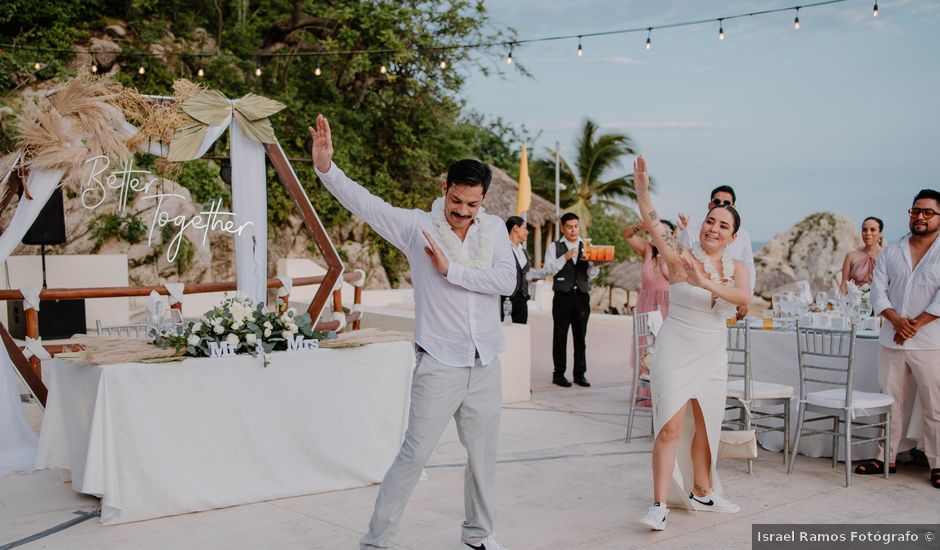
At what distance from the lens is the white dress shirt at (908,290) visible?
5586 millimetres

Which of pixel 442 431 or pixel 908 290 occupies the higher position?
pixel 908 290

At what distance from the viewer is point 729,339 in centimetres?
673

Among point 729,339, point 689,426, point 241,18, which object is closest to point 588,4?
point 241,18

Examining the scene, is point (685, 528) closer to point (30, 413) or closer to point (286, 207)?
point (30, 413)

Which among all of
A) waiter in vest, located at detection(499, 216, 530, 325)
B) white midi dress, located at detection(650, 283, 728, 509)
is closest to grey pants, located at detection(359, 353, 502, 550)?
white midi dress, located at detection(650, 283, 728, 509)

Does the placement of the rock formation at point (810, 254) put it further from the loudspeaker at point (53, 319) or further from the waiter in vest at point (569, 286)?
the loudspeaker at point (53, 319)

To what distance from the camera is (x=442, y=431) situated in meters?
3.75

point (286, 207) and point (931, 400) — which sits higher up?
point (286, 207)

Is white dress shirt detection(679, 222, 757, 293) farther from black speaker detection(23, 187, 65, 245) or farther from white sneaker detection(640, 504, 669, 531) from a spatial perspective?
black speaker detection(23, 187, 65, 245)

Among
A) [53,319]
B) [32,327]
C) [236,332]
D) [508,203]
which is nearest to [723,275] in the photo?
[236,332]

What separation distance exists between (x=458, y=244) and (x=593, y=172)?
30318 mm

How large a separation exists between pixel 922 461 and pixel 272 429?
14.9ft

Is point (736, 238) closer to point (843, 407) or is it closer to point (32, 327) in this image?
point (843, 407)

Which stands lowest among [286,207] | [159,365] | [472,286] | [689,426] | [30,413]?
[30,413]
